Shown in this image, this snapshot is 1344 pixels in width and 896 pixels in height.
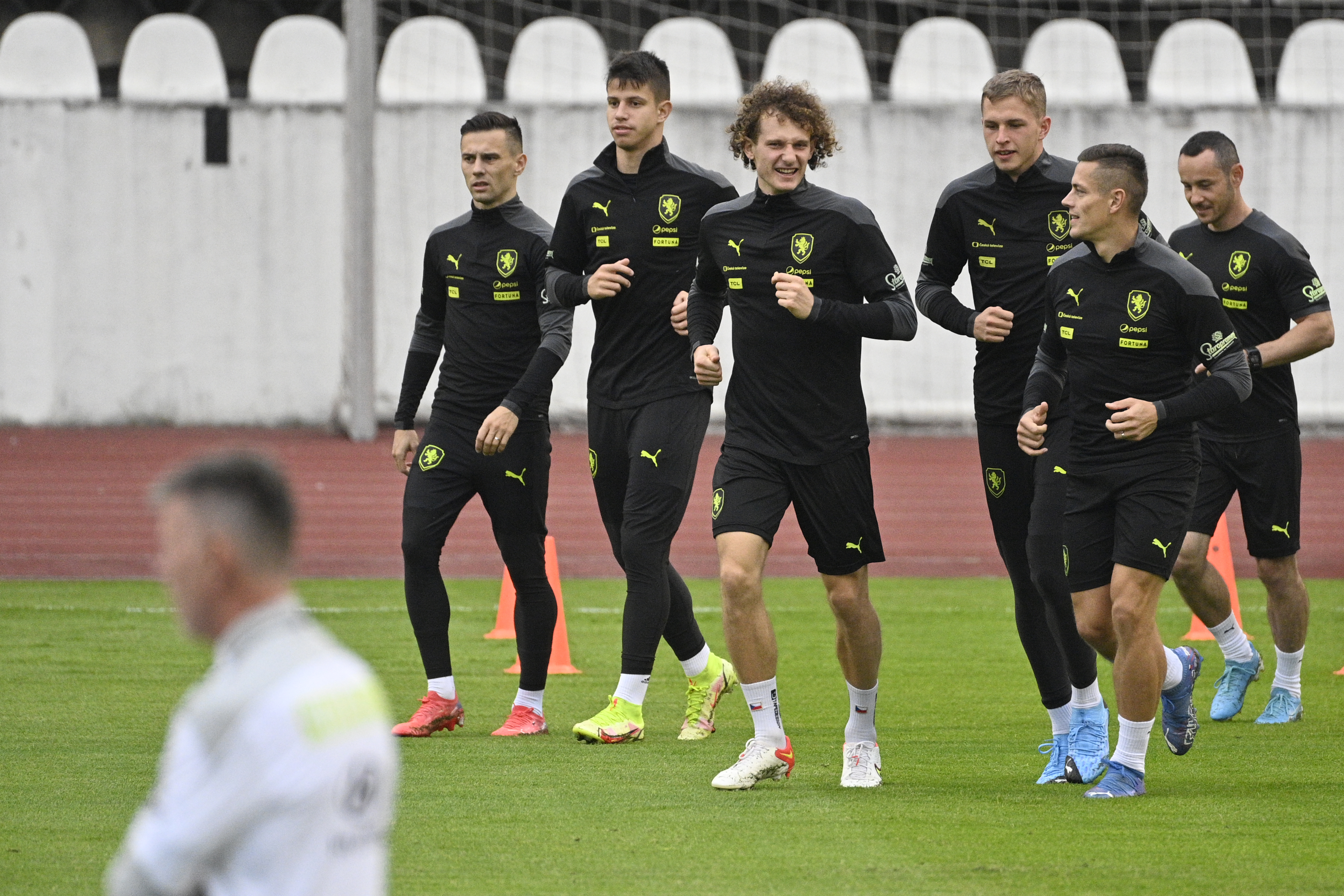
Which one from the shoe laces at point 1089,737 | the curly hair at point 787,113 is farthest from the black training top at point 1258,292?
the curly hair at point 787,113

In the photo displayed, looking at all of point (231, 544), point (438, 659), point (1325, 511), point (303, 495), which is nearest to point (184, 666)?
point (438, 659)

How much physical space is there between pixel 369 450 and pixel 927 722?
1138 centimetres

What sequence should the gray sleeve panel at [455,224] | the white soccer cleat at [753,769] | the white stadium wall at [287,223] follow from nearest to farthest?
1. the white soccer cleat at [753,769]
2. the gray sleeve panel at [455,224]
3. the white stadium wall at [287,223]

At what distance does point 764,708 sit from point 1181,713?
1417 millimetres

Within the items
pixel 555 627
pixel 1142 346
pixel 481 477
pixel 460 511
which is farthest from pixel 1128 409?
pixel 555 627

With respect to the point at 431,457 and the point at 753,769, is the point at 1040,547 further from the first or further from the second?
the point at 431,457

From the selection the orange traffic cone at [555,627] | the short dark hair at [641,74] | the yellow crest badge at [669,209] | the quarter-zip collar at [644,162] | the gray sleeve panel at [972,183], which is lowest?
the orange traffic cone at [555,627]

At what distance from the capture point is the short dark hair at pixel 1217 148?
23.2ft

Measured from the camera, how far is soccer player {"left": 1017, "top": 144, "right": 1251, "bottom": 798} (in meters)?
5.42

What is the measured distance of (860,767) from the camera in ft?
18.7

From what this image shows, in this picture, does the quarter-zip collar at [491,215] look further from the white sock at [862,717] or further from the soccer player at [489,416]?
the white sock at [862,717]

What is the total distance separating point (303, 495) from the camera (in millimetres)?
15703

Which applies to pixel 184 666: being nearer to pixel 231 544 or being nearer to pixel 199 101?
pixel 231 544

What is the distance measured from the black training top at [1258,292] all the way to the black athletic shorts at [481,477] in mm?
2727
